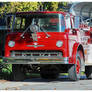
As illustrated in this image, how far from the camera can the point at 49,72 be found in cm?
1711

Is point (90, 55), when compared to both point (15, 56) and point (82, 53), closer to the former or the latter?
point (82, 53)

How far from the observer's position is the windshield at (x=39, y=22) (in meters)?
15.4

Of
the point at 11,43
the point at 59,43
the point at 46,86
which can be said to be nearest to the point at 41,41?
the point at 59,43

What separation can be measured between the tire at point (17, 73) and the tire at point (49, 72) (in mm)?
737

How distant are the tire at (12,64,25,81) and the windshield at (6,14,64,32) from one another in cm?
135

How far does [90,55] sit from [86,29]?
1060 mm

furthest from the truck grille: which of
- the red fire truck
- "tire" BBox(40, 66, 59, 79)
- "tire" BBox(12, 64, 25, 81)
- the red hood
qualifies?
"tire" BBox(40, 66, 59, 79)

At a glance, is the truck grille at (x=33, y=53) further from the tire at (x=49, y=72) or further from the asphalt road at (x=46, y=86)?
the tire at (x=49, y=72)

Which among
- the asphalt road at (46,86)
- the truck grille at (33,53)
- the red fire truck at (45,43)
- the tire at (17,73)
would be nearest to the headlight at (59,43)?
the red fire truck at (45,43)

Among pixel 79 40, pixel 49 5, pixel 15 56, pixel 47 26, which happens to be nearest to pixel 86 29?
pixel 79 40

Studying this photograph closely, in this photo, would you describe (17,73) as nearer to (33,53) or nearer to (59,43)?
(33,53)

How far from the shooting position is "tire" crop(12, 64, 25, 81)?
52.9ft

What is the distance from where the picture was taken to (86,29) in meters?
16.5

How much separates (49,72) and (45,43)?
2253 mm
